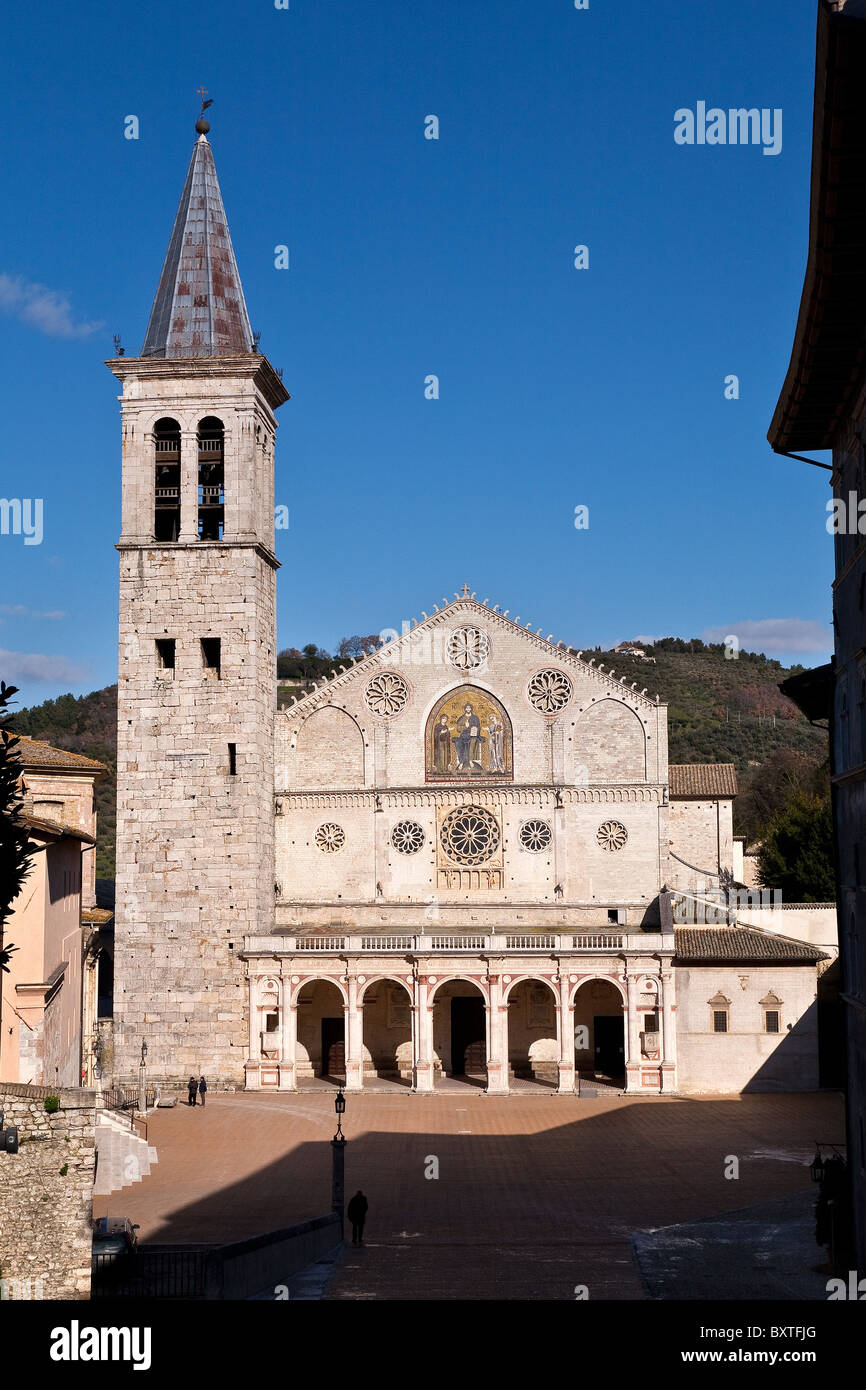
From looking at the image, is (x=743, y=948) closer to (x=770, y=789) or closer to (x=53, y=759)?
(x=53, y=759)

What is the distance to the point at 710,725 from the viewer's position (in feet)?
368

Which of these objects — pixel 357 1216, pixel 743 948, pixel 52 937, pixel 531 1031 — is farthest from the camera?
pixel 531 1031

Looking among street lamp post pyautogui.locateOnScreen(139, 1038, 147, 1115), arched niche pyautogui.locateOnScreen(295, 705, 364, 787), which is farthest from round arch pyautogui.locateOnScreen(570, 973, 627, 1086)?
street lamp post pyautogui.locateOnScreen(139, 1038, 147, 1115)

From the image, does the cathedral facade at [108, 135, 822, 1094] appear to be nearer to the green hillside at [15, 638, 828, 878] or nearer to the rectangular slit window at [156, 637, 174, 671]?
the rectangular slit window at [156, 637, 174, 671]

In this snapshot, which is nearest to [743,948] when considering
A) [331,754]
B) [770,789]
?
[331,754]

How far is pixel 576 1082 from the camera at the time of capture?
44906mm

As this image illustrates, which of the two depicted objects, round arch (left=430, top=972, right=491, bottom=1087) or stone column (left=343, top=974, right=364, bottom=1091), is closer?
A: stone column (left=343, top=974, right=364, bottom=1091)

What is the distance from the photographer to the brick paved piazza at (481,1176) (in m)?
23.6

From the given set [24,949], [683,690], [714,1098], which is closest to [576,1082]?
[714,1098]

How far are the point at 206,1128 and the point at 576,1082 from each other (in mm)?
11907

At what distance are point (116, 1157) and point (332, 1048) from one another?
16.4 m

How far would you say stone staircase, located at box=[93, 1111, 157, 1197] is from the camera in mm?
31703

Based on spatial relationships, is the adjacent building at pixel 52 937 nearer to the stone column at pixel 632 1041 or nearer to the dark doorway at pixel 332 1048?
Answer: the dark doorway at pixel 332 1048

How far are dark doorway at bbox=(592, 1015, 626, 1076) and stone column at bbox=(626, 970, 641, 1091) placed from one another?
289 centimetres
